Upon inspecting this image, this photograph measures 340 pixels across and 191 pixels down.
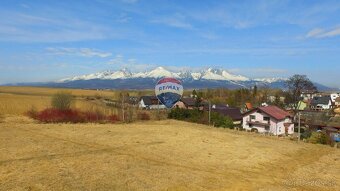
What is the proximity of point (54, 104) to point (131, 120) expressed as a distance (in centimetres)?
1233

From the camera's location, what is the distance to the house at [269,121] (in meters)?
64.6

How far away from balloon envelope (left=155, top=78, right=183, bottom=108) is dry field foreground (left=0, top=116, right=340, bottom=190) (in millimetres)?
11845

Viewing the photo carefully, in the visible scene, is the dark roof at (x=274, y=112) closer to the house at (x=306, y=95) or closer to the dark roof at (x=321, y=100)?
the dark roof at (x=321, y=100)

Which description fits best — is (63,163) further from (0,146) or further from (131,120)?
(131,120)

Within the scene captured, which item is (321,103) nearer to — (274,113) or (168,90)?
(274,113)

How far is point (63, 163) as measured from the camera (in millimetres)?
18672

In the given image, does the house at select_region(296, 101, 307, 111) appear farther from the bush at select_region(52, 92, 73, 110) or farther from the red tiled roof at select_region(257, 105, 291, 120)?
the bush at select_region(52, 92, 73, 110)

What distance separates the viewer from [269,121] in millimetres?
65250

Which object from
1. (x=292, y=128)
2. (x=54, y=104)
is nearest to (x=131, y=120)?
(x=54, y=104)

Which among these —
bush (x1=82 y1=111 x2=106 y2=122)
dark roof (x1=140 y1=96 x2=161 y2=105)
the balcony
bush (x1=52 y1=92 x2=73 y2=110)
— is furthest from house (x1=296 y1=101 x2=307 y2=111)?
bush (x1=82 y1=111 x2=106 y2=122)

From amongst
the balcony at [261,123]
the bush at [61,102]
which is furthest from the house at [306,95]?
the bush at [61,102]

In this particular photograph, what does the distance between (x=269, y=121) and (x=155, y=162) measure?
4901 centimetres

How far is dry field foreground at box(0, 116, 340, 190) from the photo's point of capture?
15.7 metres

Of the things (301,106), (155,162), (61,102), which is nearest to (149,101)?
(301,106)
